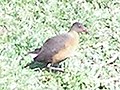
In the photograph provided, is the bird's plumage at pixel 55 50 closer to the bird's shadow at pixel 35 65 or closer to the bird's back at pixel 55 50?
the bird's back at pixel 55 50

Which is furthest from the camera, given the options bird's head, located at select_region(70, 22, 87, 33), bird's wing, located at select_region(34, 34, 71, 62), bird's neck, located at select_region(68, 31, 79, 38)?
bird's head, located at select_region(70, 22, 87, 33)

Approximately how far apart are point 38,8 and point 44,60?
6.69 feet

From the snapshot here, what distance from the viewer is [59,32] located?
348 inches

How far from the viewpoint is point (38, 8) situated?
9.48 metres

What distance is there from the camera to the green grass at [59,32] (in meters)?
7.43

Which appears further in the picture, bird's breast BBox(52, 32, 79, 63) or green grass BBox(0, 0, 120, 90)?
bird's breast BBox(52, 32, 79, 63)

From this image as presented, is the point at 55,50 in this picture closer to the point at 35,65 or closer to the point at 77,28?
the point at 35,65

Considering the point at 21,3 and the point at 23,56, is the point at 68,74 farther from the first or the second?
the point at 21,3

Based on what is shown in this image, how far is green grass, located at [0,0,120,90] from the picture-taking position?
7426 millimetres

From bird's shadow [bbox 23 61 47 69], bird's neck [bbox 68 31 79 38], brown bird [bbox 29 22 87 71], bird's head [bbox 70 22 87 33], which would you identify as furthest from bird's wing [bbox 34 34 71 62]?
bird's head [bbox 70 22 87 33]

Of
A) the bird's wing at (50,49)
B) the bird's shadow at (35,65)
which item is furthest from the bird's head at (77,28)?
the bird's shadow at (35,65)

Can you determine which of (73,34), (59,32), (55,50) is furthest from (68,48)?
(59,32)

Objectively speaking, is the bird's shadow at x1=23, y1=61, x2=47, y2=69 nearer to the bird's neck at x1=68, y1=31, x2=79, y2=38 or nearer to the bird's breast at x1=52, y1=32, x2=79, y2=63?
the bird's breast at x1=52, y1=32, x2=79, y2=63

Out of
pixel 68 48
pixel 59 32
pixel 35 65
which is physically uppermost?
pixel 59 32
